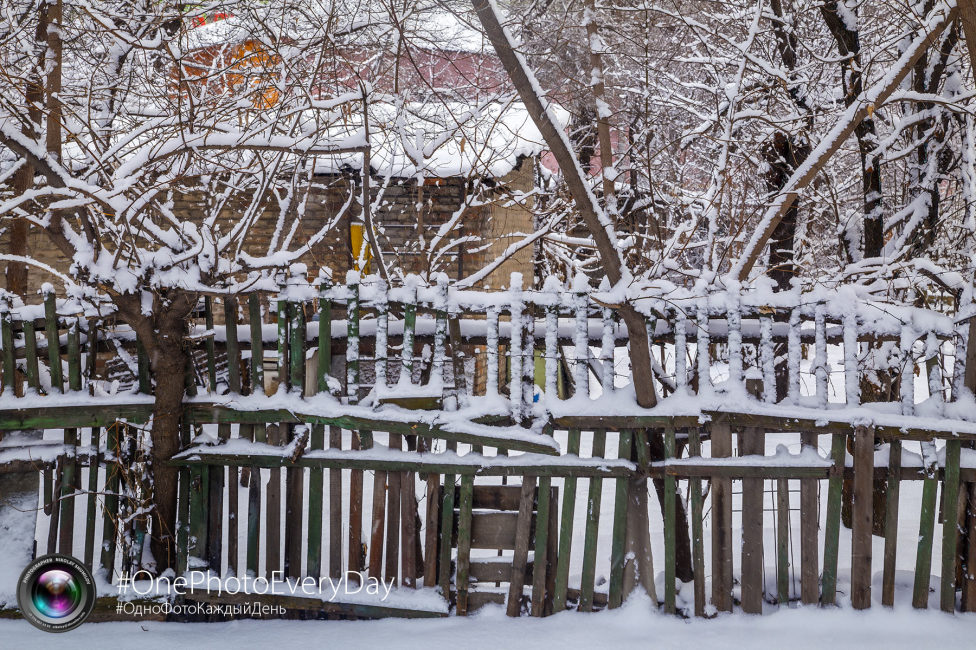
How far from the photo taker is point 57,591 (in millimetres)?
3803

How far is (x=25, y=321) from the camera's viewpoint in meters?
3.88

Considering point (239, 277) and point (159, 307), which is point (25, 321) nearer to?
point (159, 307)

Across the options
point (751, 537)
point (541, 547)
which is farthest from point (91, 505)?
point (751, 537)

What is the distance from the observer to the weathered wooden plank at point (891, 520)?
3.66m

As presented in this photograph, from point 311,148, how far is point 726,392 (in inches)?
104

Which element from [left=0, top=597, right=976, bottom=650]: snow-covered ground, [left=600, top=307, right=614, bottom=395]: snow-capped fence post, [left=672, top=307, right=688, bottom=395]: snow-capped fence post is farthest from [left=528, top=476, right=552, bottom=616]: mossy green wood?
[left=672, top=307, right=688, bottom=395]: snow-capped fence post

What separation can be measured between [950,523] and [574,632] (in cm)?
208

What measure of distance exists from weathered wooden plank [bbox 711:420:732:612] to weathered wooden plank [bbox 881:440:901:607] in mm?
817

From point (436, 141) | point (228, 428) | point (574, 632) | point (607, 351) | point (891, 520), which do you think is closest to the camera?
point (574, 632)

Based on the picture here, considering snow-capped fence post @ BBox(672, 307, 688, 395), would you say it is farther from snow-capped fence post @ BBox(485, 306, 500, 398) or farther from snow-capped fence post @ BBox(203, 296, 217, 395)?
snow-capped fence post @ BBox(203, 296, 217, 395)

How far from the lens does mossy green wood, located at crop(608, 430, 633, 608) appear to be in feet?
12.3

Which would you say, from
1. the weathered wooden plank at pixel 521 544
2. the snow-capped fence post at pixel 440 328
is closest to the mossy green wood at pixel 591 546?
the weathered wooden plank at pixel 521 544

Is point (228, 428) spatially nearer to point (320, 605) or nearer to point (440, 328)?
point (320, 605)

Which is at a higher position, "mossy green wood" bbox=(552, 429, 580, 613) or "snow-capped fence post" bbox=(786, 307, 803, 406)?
"snow-capped fence post" bbox=(786, 307, 803, 406)
